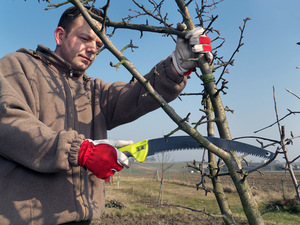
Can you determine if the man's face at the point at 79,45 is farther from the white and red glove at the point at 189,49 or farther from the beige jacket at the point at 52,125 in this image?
the white and red glove at the point at 189,49

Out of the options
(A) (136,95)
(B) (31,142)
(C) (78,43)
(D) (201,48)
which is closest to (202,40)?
(D) (201,48)

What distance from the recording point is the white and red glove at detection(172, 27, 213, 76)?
1.70m

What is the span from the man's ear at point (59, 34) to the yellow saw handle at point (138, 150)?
53.5 inches

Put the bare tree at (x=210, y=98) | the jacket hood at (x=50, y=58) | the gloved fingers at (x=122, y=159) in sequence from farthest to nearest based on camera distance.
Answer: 1. the jacket hood at (x=50, y=58)
2. the gloved fingers at (x=122, y=159)
3. the bare tree at (x=210, y=98)

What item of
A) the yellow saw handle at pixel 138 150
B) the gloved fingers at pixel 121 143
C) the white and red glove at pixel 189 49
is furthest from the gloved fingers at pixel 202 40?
A: the gloved fingers at pixel 121 143

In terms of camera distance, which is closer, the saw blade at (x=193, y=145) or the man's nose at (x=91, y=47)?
the saw blade at (x=193, y=145)

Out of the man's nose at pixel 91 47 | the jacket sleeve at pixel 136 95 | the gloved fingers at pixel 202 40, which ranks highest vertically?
the man's nose at pixel 91 47

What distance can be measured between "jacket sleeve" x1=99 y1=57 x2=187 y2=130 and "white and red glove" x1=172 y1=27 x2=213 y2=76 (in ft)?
0.25

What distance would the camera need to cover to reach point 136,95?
2375 mm

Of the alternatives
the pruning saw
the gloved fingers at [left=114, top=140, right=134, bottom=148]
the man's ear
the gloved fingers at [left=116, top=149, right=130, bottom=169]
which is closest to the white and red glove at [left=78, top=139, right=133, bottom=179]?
the gloved fingers at [left=116, top=149, right=130, bottom=169]

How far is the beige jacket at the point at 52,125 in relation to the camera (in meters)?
1.66

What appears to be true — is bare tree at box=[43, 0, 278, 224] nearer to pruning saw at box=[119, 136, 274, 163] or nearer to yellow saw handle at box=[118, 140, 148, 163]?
pruning saw at box=[119, 136, 274, 163]

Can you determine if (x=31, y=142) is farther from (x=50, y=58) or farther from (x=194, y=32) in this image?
(x=194, y=32)

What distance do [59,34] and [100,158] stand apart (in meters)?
1.49
